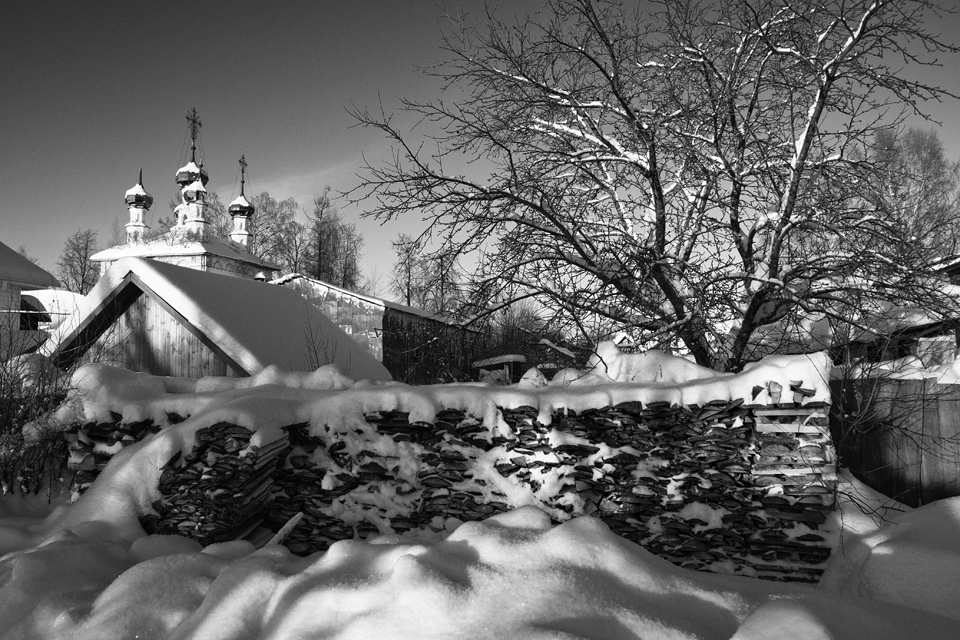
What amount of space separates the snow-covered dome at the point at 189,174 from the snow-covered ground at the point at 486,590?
1037 inches

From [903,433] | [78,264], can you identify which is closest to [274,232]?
[78,264]

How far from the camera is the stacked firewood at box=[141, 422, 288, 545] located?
491 cm

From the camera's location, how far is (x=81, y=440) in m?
5.56

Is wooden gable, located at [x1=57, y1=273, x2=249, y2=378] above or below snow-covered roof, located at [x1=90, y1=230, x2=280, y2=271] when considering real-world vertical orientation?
below

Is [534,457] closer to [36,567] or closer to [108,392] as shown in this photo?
[36,567]

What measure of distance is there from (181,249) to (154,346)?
13135 millimetres

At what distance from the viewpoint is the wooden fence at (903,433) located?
4.80 m

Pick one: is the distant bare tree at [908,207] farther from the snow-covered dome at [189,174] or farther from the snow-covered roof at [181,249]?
the snow-covered dome at [189,174]

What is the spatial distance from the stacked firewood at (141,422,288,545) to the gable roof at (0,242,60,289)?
1780cm

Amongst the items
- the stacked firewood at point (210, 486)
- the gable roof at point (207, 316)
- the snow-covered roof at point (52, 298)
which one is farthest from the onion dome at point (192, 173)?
the stacked firewood at point (210, 486)

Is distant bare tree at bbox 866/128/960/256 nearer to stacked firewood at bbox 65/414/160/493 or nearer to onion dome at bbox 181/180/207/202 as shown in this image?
stacked firewood at bbox 65/414/160/493

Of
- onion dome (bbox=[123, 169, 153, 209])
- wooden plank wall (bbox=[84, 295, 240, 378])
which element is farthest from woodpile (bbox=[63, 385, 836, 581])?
onion dome (bbox=[123, 169, 153, 209])

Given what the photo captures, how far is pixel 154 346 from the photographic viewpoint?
30.5 feet

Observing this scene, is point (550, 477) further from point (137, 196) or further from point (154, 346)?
point (137, 196)
